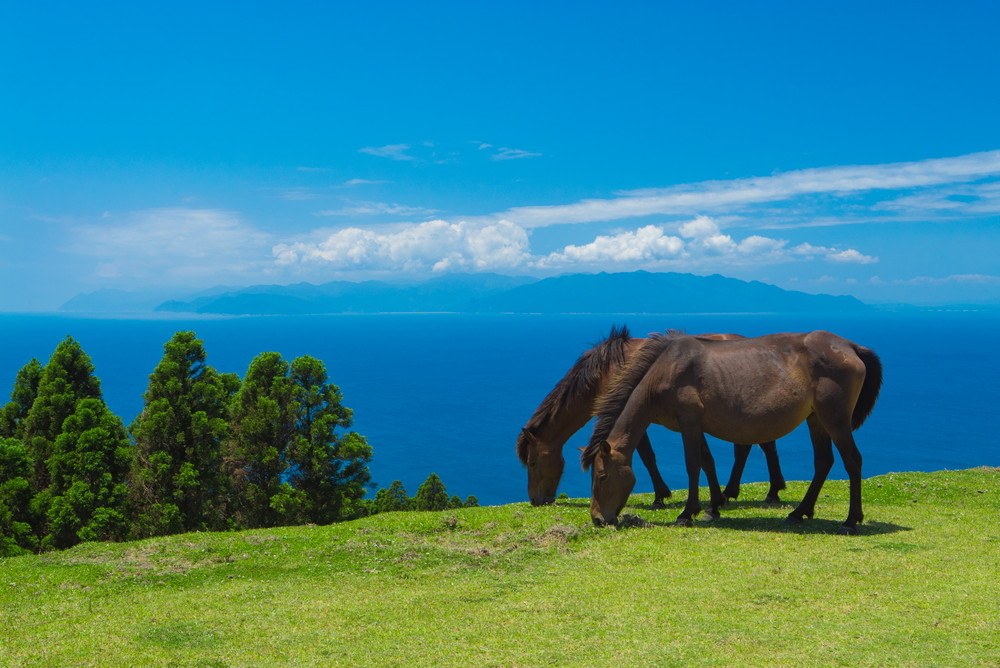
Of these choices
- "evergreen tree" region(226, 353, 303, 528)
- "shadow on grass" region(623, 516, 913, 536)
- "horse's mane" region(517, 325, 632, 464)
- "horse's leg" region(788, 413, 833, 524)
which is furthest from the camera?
"evergreen tree" region(226, 353, 303, 528)

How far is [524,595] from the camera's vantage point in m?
10.9

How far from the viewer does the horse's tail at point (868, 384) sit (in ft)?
50.7

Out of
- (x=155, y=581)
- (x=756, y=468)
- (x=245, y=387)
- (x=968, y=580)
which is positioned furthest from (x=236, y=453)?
(x=756, y=468)

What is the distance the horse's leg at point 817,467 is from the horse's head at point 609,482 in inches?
142

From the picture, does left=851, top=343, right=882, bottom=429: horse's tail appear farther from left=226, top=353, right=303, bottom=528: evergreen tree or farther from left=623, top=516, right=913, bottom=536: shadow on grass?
left=226, top=353, right=303, bottom=528: evergreen tree

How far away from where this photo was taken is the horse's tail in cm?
1545

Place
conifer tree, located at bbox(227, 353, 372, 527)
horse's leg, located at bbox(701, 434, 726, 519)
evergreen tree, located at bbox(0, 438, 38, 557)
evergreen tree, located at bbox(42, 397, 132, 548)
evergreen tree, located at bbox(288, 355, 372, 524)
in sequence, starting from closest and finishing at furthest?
horse's leg, located at bbox(701, 434, 726, 519)
evergreen tree, located at bbox(0, 438, 38, 557)
evergreen tree, located at bbox(42, 397, 132, 548)
conifer tree, located at bbox(227, 353, 372, 527)
evergreen tree, located at bbox(288, 355, 372, 524)

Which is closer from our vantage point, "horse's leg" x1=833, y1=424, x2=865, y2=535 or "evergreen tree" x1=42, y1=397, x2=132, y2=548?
"horse's leg" x1=833, y1=424, x2=865, y2=535

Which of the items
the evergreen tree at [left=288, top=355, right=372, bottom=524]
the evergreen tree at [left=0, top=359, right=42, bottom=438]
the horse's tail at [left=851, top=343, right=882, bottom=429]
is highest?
the horse's tail at [left=851, top=343, right=882, bottom=429]

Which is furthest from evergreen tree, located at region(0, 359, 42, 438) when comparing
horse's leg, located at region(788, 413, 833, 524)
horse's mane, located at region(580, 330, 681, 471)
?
horse's leg, located at region(788, 413, 833, 524)

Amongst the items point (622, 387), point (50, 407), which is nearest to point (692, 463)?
point (622, 387)

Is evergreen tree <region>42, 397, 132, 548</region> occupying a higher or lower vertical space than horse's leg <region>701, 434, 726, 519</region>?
lower

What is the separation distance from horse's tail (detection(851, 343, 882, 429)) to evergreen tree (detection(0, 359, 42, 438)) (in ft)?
94.6

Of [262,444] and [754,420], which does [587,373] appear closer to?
[754,420]
